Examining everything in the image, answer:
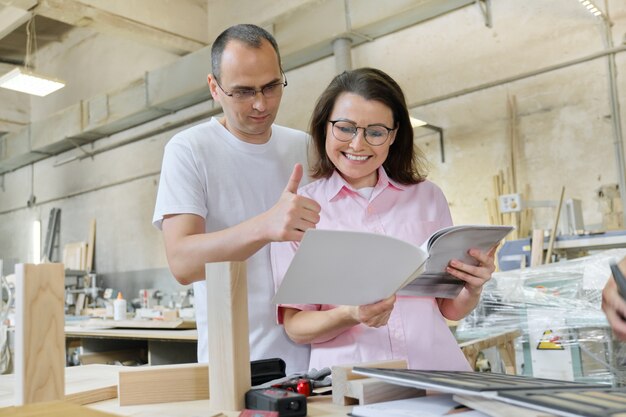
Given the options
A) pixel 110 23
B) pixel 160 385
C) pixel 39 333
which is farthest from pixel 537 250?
pixel 110 23

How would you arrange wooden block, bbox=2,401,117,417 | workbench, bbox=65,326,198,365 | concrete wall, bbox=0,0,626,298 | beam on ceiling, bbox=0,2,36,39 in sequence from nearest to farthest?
wooden block, bbox=2,401,117,417, workbench, bbox=65,326,198,365, concrete wall, bbox=0,0,626,298, beam on ceiling, bbox=0,2,36,39

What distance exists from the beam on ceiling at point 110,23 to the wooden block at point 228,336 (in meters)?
5.08

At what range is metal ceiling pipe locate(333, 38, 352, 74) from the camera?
17.5 feet

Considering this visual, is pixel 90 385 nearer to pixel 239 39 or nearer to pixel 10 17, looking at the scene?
pixel 239 39

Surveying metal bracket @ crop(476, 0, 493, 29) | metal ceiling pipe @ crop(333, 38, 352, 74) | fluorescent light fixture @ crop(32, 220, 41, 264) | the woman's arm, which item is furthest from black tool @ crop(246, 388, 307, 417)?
fluorescent light fixture @ crop(32, 220, 41, 264)

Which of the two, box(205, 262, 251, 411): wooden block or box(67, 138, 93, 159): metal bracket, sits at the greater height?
box(67, 138, 93, 159): metal bracket

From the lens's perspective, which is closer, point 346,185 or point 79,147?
point 346,185

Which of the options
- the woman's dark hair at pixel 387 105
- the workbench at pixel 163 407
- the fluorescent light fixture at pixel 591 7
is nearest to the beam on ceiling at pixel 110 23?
the fluorescent light fixture at pixel 591 7

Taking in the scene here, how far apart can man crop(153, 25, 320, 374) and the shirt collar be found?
0.11 meters

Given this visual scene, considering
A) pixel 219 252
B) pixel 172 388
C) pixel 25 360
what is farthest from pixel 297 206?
pixel 25 360

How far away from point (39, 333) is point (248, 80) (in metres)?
0.91

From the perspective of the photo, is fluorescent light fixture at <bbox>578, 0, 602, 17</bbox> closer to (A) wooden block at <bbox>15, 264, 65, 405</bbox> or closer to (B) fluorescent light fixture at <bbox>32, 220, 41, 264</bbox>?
(A) wooden block at <bbox>15, 264, 65, 405</bbox>

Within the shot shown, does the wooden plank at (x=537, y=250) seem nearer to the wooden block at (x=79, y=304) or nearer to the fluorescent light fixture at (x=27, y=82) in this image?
the fluorescent light fixture at (x=27, y=82)

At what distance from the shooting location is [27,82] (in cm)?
568
